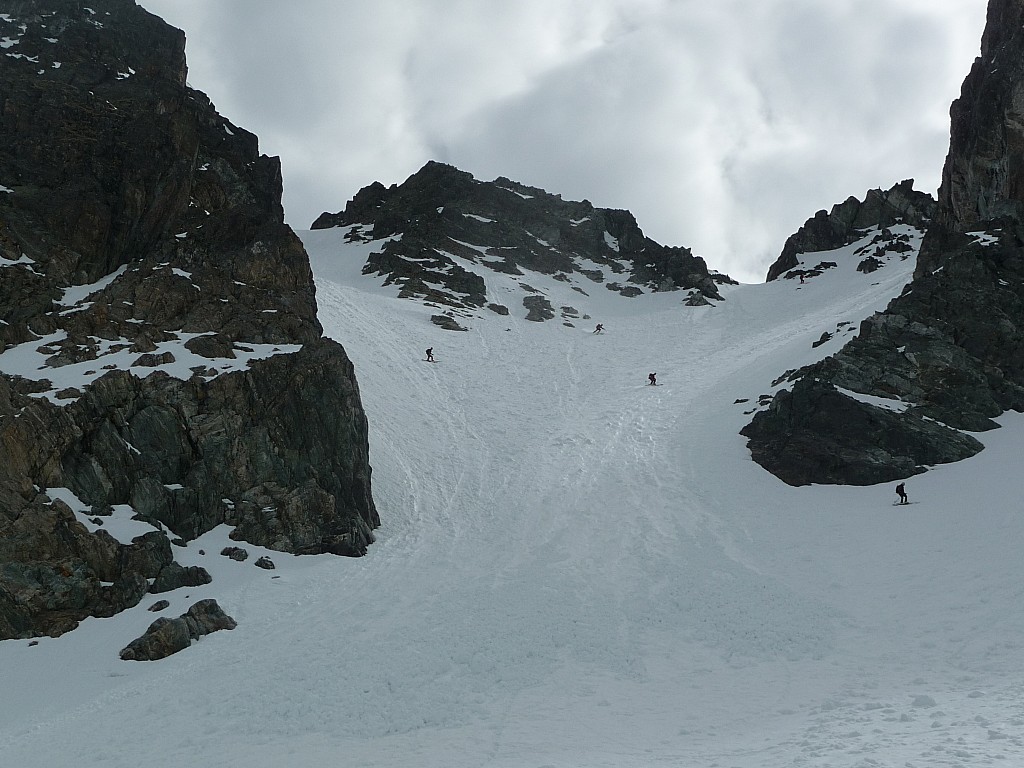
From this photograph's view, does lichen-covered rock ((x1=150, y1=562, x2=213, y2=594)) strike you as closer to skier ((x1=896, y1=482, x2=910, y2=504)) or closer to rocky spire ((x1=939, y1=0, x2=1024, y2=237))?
skier ((x1=896, y1=482, x2=910, y2=504))

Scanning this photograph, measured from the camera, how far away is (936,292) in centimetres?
3991

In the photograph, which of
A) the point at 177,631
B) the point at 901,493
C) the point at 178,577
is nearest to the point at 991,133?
the point at 901,493

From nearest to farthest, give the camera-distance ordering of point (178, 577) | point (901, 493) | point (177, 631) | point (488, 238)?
point (177, 631), point (178, 577), point (901, 493), point (488, 238)

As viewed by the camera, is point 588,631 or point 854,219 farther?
point 854,219

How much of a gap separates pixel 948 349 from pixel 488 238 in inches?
2880

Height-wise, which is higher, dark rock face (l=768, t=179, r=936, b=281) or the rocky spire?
dark rock face (l=768, t=179, r=936, b=281)

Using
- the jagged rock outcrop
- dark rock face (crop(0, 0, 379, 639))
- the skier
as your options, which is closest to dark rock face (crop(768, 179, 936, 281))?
the jagged rock outcrop

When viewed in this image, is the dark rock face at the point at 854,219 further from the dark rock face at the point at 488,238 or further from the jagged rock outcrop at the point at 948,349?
the jagged rock outcrop at the point at 948,349

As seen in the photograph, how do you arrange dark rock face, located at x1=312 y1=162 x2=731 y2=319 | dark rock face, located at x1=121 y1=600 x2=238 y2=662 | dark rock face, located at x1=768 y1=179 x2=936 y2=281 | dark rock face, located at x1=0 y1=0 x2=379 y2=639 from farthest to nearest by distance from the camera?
dark rock face, located at x1=768 y1=179 x2=936 y2=281 < dark rock face, located at x1=312 y1=162 x2=731 y2=319 < dark rock face, located at x1=0 y1=0 x2=379 y2=639 < dark rock face, located at x1=121 y1=600 x2=238 y2=662

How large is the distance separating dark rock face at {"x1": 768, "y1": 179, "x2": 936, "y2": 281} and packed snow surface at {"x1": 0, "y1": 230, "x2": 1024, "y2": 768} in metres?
76.7

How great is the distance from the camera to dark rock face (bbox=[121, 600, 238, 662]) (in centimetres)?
2036

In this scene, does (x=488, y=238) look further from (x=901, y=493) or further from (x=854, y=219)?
(x=901, y=493)

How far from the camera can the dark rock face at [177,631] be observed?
20.4 metres

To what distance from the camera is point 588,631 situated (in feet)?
69.3
